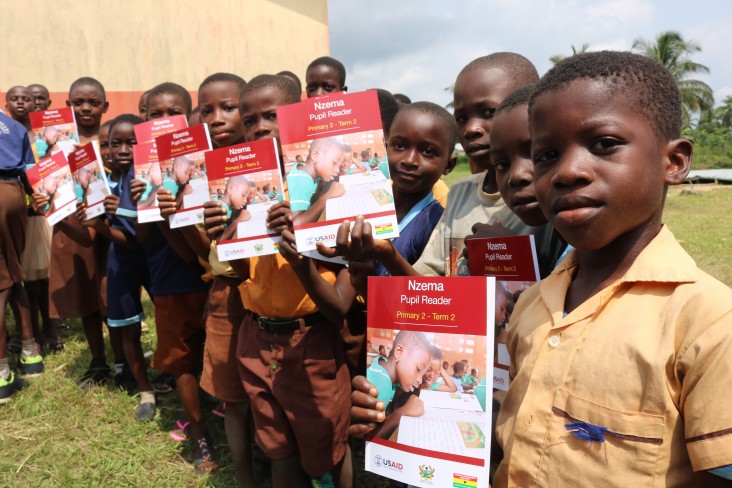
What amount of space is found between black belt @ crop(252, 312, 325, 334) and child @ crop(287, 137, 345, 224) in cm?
56

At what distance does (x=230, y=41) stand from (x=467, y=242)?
10.9 m

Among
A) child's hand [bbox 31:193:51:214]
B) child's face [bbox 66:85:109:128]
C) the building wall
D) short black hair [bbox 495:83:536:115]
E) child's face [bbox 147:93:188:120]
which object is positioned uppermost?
the building wall

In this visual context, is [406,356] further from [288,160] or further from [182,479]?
[182,479]

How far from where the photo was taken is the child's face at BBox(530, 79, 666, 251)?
936 millimetres

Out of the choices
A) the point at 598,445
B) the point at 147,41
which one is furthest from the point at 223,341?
the point at 147,41

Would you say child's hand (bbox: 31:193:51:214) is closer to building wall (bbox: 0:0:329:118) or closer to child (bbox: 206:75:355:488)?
child (bbox: 206:75:355:488)

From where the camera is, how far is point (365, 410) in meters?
1.23

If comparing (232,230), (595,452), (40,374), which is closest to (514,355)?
(595,452)

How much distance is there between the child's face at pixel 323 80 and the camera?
13.4 ft

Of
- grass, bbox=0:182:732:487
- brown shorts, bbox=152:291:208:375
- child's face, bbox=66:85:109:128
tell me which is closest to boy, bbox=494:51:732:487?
grass, bbox=0:182:732:487

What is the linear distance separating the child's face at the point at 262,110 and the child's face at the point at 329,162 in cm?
69

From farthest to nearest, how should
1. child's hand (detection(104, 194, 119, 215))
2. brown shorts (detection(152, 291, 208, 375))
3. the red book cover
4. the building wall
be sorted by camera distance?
the building wall → child's hand (detection(104, 194, 119, 215)) → brown shorts (detection(152, 291, 208, 375)) → the red book cover

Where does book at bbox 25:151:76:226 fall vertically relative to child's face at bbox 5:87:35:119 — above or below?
below

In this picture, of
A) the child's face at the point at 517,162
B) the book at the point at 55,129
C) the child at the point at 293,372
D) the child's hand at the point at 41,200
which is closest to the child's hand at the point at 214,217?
the child at the point at 293,372
